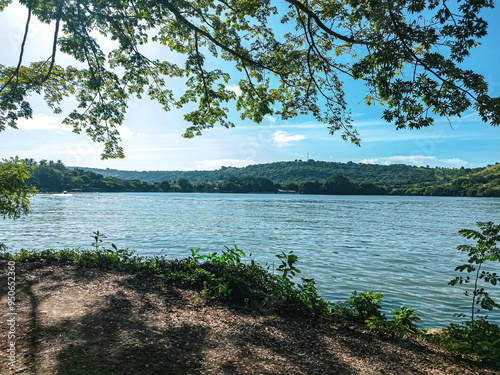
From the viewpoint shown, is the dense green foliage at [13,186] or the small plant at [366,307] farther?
the dense green foliage at [13,186]

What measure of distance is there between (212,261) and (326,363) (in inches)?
174

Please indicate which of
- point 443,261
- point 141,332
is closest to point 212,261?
point 141,332

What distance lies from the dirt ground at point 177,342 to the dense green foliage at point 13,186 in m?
3.36

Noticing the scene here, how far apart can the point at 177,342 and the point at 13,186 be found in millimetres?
7698

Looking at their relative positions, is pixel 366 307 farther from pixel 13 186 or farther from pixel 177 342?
pixel 13 186

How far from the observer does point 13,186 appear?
9.08 meters

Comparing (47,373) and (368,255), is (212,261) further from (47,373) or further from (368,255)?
(368,255)

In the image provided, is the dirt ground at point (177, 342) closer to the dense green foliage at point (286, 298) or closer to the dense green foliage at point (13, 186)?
the dense green foliage at point (286, 298)

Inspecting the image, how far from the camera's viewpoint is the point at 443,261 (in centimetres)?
1855

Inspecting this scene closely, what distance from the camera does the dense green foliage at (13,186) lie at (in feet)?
29.5

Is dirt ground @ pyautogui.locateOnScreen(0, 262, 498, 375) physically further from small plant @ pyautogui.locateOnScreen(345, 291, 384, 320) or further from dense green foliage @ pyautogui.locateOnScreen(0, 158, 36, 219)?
dense green foliage @ pyautogui.locateOnScreen(0, 158, 36, 219)

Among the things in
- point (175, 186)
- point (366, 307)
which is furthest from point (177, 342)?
point (175, 186)

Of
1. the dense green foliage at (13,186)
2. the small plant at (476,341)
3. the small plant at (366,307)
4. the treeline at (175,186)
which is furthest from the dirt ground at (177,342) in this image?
the treeline at (175,186)

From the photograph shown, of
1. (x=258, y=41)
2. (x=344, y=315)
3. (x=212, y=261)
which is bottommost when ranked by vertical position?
(x=344, y=315)
